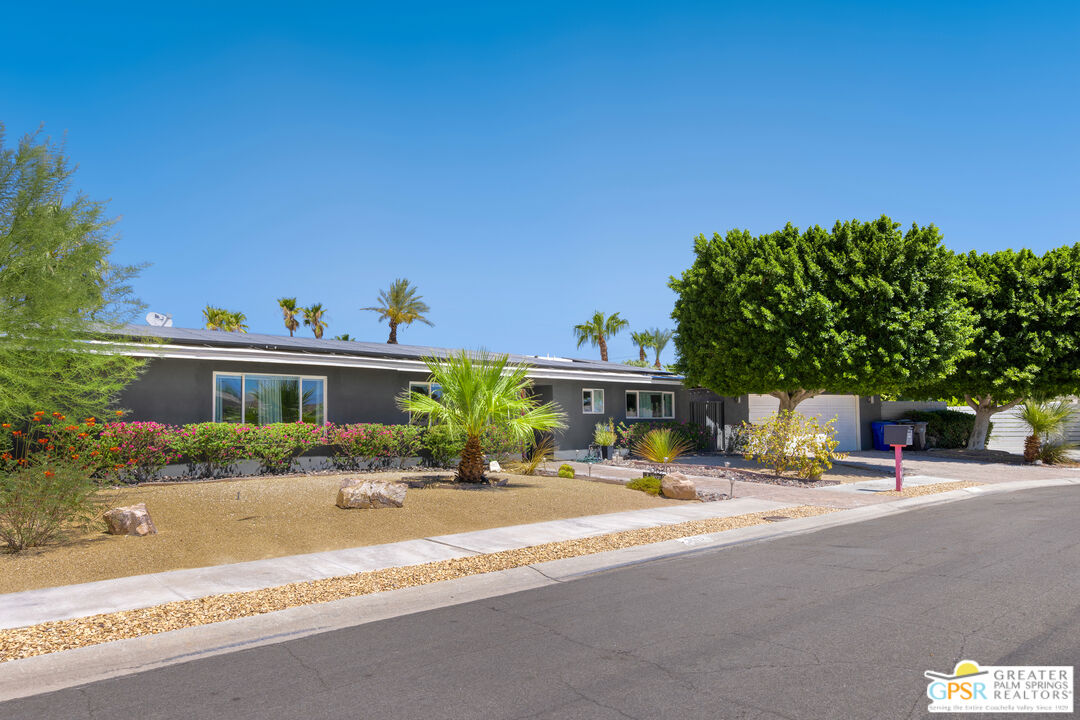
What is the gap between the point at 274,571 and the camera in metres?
7.84

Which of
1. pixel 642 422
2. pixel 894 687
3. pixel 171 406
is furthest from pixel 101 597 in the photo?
pixel 642 422

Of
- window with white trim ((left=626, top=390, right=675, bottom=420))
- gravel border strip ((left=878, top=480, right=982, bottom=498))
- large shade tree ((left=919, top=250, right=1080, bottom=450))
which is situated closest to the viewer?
gravel border strip ((left=878, top=480, right=982, bottom=498))

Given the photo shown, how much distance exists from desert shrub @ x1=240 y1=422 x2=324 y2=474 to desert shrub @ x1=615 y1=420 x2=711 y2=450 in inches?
432

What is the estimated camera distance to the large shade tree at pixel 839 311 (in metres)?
19.5

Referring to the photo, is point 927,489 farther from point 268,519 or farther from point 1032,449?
point 268,519

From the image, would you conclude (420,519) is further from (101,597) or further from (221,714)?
(221,714)

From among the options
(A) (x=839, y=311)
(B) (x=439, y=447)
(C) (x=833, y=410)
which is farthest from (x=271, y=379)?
(C) (x=833, y=410)

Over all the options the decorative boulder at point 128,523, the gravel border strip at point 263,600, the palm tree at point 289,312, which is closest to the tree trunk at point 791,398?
the gravel border strip at point 263,600

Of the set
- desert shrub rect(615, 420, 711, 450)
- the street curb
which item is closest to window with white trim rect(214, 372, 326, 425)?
desert shrub rect(615, 420, 711, 450)

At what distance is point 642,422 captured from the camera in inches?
1001

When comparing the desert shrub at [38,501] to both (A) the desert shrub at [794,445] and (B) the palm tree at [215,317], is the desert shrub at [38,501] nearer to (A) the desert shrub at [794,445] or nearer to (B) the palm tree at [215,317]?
(A) the desert shrub at [794,445]

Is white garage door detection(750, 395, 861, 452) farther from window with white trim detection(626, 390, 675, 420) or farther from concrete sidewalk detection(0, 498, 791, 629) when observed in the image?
concrete sidewalk detection(0, 498, 791, 629)

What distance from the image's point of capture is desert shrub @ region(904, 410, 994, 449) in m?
30.4

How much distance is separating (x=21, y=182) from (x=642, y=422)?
1936cm
